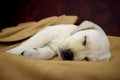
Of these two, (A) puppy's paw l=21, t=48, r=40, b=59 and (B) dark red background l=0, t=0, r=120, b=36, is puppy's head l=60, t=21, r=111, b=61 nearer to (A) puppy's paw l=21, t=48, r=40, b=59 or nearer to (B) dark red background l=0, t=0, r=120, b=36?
(A) puppy's paw l=21, t=48, r=40, b=59

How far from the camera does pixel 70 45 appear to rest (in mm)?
1449

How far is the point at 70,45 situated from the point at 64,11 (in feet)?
1.83

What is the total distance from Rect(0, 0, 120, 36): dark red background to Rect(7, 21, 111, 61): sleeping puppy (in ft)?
0.85

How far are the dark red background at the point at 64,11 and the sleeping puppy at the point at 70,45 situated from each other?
260 millimetres

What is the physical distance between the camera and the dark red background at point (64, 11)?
1783 mm

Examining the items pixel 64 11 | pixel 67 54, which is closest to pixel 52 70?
pixel 67 54

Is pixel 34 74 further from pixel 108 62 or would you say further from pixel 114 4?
pixel 114 4

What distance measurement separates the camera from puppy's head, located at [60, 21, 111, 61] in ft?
4.72

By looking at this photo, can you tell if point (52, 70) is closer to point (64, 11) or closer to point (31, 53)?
point (31, 53)

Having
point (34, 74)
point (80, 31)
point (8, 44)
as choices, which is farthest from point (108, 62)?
point (8, 44)

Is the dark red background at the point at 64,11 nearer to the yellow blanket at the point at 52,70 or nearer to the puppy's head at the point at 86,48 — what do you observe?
the puppy's head at the point at 86,48

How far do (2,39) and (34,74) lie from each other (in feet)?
2.15

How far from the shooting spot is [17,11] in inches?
80.4

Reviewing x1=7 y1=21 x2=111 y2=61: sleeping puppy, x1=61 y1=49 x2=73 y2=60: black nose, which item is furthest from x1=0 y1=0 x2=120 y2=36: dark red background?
x1=61 y1=49 x2=73 y2=60: black nose
